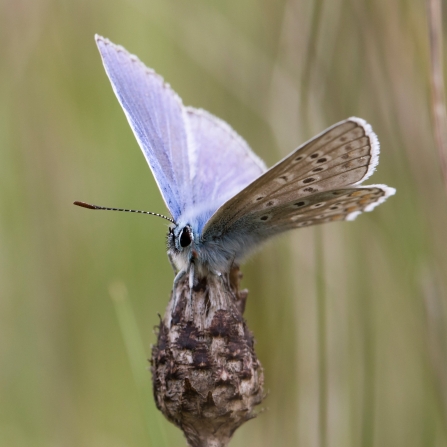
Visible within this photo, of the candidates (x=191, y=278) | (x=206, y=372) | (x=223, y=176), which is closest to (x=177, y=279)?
(x=191, y=278)

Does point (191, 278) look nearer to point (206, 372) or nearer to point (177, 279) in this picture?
point (177, 279)

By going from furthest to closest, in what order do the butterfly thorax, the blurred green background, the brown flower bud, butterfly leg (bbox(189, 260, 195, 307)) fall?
the blurred green background, the butterfly thorax, butterfly leg (bbox(189, 260, 195, 307)), the brown flower bud

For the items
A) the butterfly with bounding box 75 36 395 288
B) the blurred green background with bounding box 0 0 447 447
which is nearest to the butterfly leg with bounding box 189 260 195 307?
the butterfly with bounding box 75 36 395 288

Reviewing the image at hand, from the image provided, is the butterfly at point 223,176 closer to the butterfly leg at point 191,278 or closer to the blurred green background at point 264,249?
the butterfly leg at point 191,278

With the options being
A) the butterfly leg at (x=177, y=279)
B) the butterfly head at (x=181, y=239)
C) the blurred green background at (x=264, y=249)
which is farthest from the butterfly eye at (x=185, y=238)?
the blurred green background at (x=264, y=249)

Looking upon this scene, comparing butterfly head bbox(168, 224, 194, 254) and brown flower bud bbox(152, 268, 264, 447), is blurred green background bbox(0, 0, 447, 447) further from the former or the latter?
brown flower bud bbox(152, 268, 264, 447)

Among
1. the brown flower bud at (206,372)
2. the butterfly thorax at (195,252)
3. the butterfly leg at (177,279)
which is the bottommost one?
the brown flower bud at (206,372)
